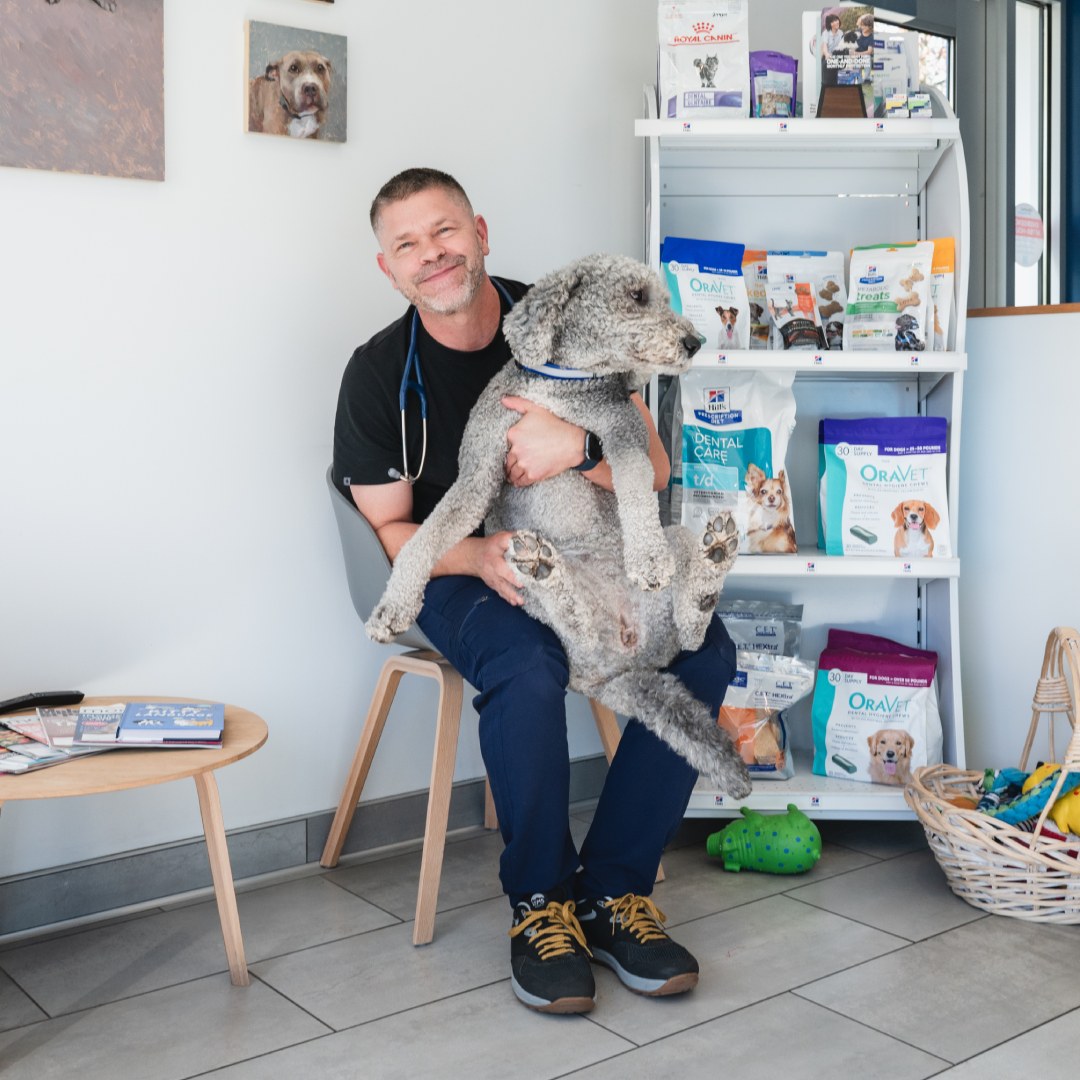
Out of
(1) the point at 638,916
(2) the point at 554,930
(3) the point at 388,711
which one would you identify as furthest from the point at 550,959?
(3) the point at 388,711

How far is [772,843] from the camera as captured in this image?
2.25 meters

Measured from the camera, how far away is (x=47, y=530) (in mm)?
2018

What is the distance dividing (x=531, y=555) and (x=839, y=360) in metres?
0.91

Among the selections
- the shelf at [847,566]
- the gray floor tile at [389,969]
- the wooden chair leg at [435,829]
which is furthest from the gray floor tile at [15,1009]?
the shelf at [847,566]

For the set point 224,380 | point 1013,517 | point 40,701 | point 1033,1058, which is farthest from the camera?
point 1013,517

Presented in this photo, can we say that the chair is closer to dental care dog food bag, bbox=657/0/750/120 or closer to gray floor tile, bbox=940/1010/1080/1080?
gray floor tile, bbox=940/1010/1080/1080

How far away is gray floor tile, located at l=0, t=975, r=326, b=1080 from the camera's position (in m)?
1.57

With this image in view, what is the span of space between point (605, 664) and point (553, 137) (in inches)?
52.4

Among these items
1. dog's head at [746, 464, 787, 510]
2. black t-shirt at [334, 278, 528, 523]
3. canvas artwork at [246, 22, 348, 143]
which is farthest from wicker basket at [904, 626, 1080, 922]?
canvas artwork at [246, 22, 348, 143]

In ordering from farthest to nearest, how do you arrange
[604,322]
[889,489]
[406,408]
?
1. [889,489]
2. [406,408]
3. [604,322]

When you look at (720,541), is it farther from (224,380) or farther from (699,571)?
(224,380)

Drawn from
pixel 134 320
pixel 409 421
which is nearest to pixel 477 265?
pixel 409 421

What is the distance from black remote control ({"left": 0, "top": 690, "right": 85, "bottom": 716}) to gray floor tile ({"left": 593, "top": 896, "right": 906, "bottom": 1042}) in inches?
37.4

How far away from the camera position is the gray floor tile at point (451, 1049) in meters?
1.55
